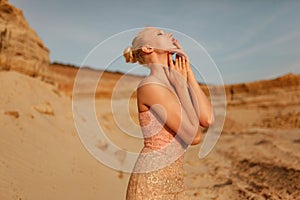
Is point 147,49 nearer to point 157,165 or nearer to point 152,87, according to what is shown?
point 152,87

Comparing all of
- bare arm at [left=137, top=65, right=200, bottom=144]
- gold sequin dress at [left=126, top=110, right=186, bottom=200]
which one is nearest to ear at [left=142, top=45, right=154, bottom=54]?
bare arm at [left=137, top=65, right=200, bottom=144]

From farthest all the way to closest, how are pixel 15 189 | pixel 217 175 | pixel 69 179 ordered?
pixel 217 175, pixel 69 179, pixel 15 189

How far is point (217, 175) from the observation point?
773 centimetres

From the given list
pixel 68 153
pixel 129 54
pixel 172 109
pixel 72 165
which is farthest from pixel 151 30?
pixel 68 153

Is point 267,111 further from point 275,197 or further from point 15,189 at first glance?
point 15,189

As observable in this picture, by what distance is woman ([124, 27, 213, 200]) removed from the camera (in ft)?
5.91

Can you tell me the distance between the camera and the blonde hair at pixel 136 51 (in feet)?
6.40

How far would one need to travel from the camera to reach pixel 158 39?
6.28 ft

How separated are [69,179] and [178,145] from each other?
435 cm

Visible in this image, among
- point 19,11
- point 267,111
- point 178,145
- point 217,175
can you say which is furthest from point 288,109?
point 178,145

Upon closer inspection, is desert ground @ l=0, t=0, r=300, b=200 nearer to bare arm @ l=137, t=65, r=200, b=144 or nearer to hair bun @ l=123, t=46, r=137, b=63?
hair bun @ l=123, t=46, r=137, b=63

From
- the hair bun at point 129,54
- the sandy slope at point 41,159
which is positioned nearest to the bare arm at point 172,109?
the hair bun at point 129,54

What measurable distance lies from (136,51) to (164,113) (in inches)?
18.6

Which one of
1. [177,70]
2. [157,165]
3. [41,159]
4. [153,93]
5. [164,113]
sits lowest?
[41,159]
